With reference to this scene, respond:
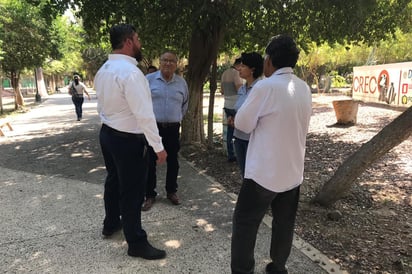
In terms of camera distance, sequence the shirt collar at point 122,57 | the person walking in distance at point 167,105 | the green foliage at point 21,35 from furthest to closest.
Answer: the green foliage at point 21,35
the person walking in distance at point 167,105
the shirt collar at point 122,57

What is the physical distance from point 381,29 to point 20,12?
16.0 meters

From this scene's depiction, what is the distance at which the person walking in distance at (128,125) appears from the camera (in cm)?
291

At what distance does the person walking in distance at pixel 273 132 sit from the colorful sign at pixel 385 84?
13.8 metres

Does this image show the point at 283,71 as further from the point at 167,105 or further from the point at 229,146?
the point at 229,146

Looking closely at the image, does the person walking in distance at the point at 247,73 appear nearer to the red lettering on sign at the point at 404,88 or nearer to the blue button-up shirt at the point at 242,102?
the blue button-up shirt at the point at 242,102

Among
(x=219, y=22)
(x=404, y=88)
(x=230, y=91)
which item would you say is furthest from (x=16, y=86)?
(x=404, y=88)

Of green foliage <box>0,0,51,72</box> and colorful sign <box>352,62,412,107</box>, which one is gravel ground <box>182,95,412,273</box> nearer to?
colorful sign <box>352,62,412,107</box>

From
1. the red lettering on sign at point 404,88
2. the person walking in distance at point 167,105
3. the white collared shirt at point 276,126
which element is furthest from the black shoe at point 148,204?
the red lettering on sign at point 404,88

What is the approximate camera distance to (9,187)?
5.44m

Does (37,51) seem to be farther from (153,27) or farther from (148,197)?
(148,197)

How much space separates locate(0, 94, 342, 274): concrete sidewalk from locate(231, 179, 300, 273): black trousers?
0.35 meters

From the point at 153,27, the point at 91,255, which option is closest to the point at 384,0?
the point at 153,27

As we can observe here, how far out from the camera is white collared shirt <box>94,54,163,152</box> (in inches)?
114

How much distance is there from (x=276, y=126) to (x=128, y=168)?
132cm
